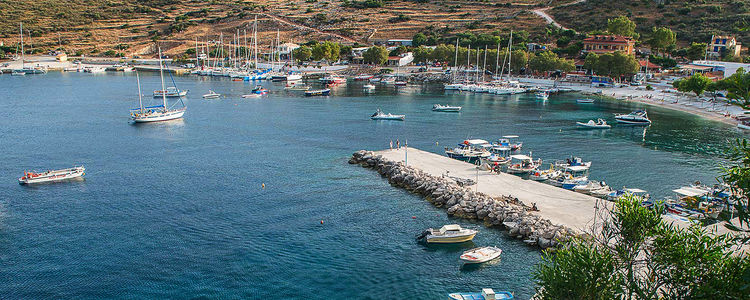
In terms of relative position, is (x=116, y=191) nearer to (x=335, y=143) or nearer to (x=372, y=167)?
(x=372, y=167)

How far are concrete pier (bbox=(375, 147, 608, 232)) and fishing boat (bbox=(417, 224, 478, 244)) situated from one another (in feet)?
21.4

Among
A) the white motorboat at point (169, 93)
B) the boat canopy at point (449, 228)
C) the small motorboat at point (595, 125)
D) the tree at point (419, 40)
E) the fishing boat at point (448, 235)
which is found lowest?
the fishing boat at point (448, 235)

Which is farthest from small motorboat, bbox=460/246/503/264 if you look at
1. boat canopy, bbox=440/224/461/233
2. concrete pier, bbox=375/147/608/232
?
concrete pier, bbox=375/147/608/232

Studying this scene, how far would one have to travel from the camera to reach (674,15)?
169250mm

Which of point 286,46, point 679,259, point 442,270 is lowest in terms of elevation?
point 442,270

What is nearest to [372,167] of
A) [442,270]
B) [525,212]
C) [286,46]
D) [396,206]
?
[396,206]

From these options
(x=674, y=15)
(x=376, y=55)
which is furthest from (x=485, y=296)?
(x=674, y=15)

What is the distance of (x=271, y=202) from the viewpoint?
155 ft

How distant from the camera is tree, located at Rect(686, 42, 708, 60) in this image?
452ft

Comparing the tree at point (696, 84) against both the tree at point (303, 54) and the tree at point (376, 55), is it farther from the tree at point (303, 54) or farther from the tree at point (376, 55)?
the tree at point (303, 54)

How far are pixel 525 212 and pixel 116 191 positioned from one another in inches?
1353

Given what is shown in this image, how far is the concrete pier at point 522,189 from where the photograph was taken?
1638 inches

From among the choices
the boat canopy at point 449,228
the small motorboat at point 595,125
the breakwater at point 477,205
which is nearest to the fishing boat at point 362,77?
the small motorboat at point 595,125

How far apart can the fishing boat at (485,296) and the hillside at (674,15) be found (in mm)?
141647
